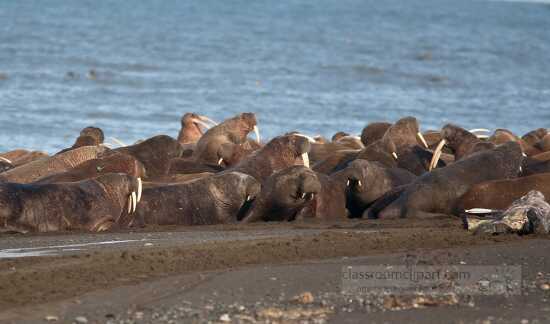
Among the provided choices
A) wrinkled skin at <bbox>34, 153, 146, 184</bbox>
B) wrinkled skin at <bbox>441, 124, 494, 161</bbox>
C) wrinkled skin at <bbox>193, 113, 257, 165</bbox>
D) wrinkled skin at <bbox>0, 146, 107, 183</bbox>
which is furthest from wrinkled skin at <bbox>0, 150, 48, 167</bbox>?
wrinkled skin at <bbox>441, 124, 494, 161</bbox>

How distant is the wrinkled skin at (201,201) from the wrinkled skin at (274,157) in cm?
77

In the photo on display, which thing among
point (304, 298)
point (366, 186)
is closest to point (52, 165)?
point (366, 186)

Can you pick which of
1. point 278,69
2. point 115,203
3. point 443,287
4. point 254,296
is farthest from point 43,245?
point 278,69

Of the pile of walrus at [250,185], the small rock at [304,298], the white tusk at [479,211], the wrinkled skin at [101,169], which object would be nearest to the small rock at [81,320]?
the small rock at [304,298]

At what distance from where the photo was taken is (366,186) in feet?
36.7

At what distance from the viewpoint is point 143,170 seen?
11.6 m

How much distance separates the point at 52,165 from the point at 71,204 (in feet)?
8.16

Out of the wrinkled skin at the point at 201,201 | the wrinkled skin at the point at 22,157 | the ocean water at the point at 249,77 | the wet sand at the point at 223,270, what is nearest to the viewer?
the wet sand at the point at 223,270

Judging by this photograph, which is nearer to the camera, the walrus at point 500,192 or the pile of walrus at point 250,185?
the pile of walrus at point 250,185

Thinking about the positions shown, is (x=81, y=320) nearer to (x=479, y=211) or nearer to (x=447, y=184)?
(x=479, y=211)

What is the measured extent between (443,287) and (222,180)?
4629mm

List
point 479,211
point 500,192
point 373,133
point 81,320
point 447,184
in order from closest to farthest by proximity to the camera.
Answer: point 81,320 < point 479,211 < point 500,192 < point 447,184 < point 373,133

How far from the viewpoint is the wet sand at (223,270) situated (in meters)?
5.79

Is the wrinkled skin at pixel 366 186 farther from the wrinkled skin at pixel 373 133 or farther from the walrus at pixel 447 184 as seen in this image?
the wrinkled skin at pixel 373 133
